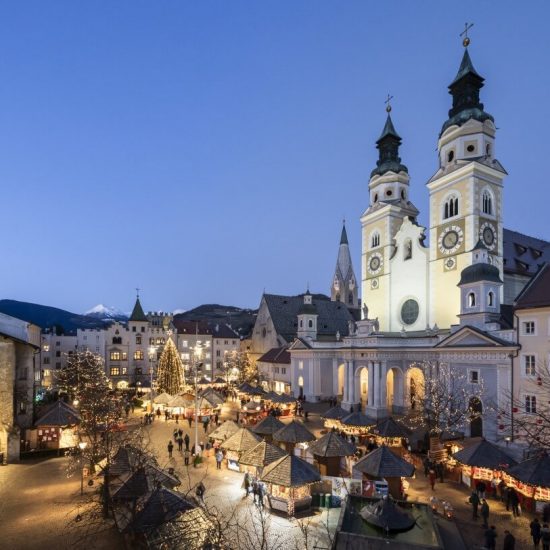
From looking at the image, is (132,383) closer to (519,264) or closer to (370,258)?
(370,258)

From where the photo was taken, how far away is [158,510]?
44.8 feet

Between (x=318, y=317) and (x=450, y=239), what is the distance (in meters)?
29.1

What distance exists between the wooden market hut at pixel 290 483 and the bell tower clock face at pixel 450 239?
30.5 m

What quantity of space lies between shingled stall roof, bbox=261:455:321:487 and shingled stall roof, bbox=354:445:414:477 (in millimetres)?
2573

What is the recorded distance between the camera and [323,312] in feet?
227

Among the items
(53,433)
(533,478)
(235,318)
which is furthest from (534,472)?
(235,318)

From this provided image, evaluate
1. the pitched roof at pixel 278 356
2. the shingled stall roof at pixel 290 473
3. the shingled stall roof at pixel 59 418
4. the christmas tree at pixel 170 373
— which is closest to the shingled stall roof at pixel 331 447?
the shingled stall roof at pixel 290 473

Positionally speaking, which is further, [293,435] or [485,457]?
[293,435]

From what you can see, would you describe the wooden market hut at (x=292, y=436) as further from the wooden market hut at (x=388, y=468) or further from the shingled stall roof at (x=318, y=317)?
the shingled stall roof at (x=318, y=317)

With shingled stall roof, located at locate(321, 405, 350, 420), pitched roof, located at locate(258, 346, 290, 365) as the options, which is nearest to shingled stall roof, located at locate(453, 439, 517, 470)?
shingled stall roof, located at locate(321, 405, 350, 420)

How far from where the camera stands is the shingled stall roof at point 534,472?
56.4 ft

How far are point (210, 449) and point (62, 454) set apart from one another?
31.8 feet

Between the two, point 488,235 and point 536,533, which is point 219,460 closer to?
point 536,533

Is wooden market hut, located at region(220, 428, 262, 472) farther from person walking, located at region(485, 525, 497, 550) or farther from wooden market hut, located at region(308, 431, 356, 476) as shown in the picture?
person walking, located at region(485, 525, 497, 550)
